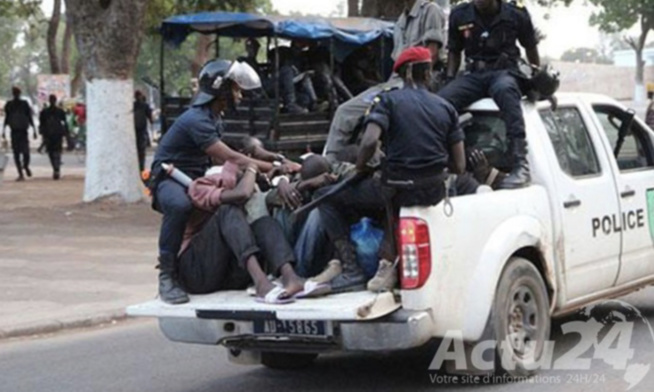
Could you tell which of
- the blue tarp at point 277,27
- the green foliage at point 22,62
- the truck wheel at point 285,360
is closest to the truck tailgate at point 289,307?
the truck wheel at point 285,360

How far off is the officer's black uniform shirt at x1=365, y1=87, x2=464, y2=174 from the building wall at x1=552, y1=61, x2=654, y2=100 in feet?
141

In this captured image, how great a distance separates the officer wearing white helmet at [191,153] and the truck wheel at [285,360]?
A: 1.07 meters

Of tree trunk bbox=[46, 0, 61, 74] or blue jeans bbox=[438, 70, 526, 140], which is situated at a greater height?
blue jeans bbox=[438, 70, 526, 140]

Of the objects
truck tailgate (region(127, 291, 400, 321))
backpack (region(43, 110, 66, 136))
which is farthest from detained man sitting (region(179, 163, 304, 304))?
backpack (region(43, 110, 66, 136))

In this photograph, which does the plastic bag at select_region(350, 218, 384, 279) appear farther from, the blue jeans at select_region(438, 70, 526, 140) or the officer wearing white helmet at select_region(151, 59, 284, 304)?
the blue jeans at select_region(438, 70, 526, 140)

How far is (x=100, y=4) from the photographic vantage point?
17.6m

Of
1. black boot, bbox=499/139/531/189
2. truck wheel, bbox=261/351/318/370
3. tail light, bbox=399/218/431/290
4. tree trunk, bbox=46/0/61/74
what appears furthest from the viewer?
tree trunk, bbox=46/0/61/74

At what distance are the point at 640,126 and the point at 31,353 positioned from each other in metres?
4.82

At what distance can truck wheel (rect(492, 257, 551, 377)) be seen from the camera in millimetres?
6980

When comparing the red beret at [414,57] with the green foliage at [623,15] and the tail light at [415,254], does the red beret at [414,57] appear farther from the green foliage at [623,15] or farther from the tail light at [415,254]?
the green foliage at [623,15]

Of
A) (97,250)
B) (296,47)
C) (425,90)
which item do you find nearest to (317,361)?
(425,90)

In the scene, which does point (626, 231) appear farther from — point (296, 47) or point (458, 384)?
point (296, 47)

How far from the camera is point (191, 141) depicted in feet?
24.3

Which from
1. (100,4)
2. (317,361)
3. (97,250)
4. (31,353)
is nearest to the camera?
(317,361)
